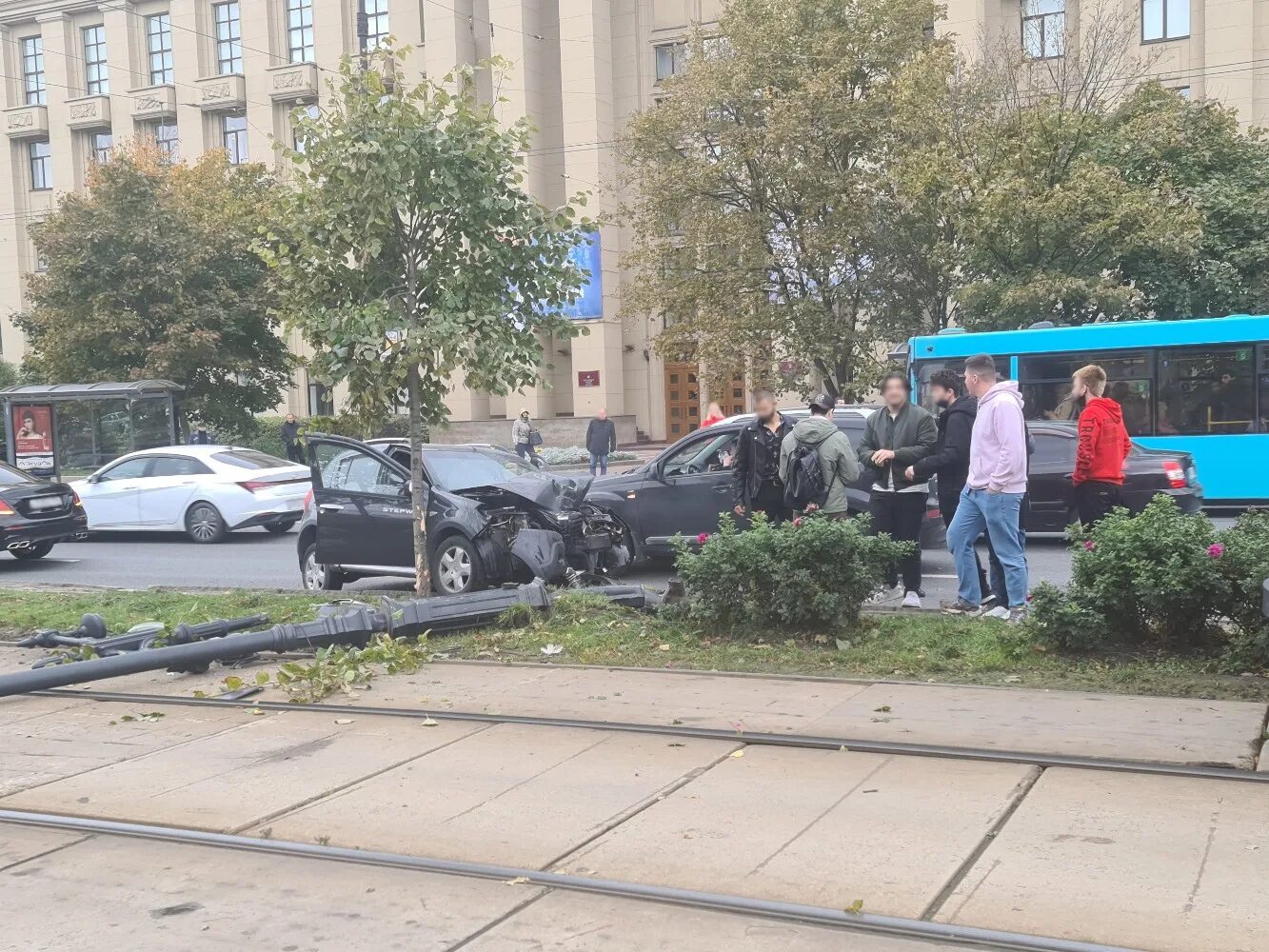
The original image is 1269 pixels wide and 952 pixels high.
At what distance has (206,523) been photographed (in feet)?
62.7

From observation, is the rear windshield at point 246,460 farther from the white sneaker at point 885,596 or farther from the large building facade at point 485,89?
the large building facade at point 485,89

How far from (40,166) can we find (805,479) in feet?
165

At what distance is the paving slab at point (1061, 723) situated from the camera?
6059mm

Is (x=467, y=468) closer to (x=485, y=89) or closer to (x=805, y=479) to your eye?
(x=805, y=479)

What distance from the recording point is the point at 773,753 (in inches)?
248

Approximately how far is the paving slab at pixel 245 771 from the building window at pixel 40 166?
50.2m

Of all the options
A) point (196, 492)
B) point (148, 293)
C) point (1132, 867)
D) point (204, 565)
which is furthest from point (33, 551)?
point (1132, 867)

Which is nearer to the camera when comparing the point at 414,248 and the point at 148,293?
the point at 414,248

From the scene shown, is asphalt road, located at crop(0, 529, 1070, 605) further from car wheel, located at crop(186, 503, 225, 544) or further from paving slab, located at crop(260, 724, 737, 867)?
paving slab, located at crop(260, 724, 737, 867)

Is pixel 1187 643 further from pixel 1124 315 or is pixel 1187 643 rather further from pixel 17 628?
pixel 1124 315

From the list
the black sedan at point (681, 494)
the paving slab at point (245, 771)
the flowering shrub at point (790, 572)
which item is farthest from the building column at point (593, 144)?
the paving slab at point (245, 771)

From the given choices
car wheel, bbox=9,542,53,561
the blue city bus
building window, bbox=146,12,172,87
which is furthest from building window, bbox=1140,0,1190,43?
building window, bbox=146,12,172,87

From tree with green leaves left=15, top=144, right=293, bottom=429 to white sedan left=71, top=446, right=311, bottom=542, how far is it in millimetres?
10060

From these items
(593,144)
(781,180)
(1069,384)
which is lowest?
(1069,384)
